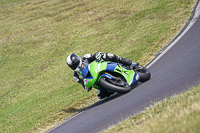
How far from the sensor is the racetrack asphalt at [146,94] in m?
7.12

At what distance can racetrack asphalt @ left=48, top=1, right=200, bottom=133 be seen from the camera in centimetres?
712

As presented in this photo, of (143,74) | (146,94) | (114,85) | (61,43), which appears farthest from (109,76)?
(61,43)

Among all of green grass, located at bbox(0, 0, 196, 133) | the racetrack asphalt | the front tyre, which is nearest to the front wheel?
the racetrack asphalt

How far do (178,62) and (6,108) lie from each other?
845 cm

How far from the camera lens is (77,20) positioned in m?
27.8

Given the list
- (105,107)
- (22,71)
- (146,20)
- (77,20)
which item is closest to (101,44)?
(146,20)

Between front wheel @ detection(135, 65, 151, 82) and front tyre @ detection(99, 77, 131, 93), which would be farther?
front wheel @ detection(135, 65, 151, 82)

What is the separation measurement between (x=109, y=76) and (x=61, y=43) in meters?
15.8

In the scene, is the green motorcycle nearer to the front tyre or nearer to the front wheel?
the front tyre

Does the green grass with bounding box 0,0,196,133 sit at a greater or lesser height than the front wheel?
lesser

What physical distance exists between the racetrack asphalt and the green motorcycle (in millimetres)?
296

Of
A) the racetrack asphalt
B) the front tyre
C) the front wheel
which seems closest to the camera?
the racetrack asphalt

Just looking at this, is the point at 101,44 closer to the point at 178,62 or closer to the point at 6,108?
the point at 6,108

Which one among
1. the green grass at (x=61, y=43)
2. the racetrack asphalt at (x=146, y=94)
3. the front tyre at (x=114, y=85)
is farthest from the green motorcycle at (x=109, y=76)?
the green grass at (x=61, y=43)
